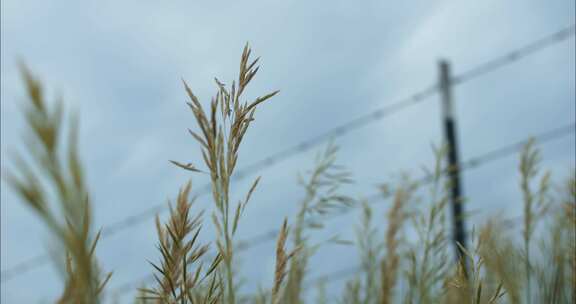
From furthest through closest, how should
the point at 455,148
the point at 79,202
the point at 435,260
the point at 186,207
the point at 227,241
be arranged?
the point at 455,148 < the point at 435,260 < the point at 186,207 < the point at 227,241 < the point at 79,202

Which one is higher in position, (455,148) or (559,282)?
(455,148)

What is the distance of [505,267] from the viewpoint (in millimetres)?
866

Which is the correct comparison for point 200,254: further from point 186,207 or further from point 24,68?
point 24,68

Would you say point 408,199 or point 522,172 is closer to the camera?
point 522,172

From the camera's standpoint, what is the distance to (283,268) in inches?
33.4

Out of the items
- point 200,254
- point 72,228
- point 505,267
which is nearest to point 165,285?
point 200,254

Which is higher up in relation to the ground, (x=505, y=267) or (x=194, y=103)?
(x=194, y=103)

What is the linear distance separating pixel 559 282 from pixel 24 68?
2.62 ft

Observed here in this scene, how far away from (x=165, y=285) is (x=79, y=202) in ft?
1.63

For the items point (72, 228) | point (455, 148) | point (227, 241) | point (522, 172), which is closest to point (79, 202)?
point (72, 228)

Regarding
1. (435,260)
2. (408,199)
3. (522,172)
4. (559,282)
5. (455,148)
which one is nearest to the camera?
(559,282)

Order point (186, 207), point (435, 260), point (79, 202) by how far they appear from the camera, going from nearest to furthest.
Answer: point (79, 202) < point (186, 207) < point (435, 260)

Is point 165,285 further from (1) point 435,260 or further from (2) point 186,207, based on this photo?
(1) point 435,260

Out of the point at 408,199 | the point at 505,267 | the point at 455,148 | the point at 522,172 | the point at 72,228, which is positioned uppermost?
the point at 455,148
